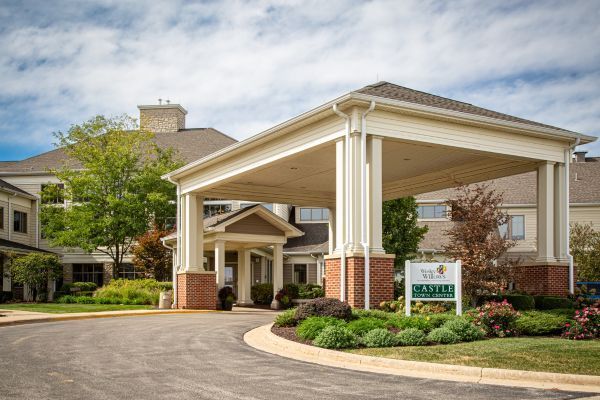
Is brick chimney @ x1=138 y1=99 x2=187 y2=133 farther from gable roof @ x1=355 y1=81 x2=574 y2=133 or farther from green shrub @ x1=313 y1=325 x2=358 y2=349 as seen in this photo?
green shrub @ x1=313 y1=325 x2=358 y2=349

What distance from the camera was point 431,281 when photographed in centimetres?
1555

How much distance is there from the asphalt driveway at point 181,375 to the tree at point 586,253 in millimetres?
20172

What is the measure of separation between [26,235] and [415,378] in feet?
121

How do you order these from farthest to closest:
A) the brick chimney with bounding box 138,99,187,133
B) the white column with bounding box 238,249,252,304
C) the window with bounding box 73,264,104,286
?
the brick chimney with bounding box 138,99,187,133, the window with bounding box 73,264,104,286, the white column with bounding box 238,249,252,304

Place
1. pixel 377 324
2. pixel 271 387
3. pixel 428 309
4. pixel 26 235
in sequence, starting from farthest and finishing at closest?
pixel 26 235 < pixel 428 309 < pixel 377 324 < pixel 271 387

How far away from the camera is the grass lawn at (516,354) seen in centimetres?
1003

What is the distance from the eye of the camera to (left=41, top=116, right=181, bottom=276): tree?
36719 mm

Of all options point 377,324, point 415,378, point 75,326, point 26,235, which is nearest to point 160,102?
point 26,235

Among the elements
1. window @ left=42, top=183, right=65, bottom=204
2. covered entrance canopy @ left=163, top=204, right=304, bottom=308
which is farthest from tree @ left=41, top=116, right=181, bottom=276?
covered entrance canopy @ left=163, top=204, right=304, bottom=308

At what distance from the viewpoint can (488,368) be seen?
9820mm

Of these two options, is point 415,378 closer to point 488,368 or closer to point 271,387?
point 488,368

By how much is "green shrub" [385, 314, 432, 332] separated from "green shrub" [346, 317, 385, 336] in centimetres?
23

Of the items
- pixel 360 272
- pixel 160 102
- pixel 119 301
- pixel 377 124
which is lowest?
pixel 119 301

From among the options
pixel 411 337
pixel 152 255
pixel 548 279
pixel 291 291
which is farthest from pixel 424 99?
pixel 152 255
